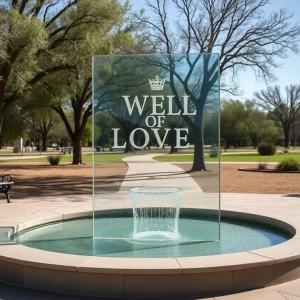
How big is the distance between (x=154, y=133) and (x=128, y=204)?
1956mm

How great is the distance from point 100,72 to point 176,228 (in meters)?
3.27

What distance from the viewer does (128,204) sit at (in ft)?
29.9

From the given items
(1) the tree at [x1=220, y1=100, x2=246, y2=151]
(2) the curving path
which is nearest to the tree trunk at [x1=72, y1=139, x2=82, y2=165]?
(2) the curving path

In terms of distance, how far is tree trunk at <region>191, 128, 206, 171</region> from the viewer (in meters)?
7.78

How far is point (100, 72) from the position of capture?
26.2 feet

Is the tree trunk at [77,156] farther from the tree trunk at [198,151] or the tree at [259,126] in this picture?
the tree at [259,126]

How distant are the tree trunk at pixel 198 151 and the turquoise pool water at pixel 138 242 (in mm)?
1065

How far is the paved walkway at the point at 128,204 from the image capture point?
202 inches

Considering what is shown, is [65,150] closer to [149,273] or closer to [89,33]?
[89,33]

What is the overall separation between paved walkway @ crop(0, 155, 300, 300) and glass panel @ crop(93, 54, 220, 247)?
0.05 metres

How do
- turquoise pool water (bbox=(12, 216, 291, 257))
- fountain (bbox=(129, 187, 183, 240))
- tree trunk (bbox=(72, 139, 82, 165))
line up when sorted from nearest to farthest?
turquoise pool water (bbox=(12, 216, 291, 257)), fountain (bbox=(129, 187, 183, 240)), tree trunk (bbox=(72, 139, 82, 165))

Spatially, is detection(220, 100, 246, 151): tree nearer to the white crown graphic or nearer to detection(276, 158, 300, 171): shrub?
detection(276, 158, 300, 171): shrub

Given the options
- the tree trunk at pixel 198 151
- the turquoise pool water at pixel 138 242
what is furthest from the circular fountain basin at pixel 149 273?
the tree trunk at pixel 198 151

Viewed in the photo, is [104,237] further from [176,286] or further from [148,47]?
[148,47]
